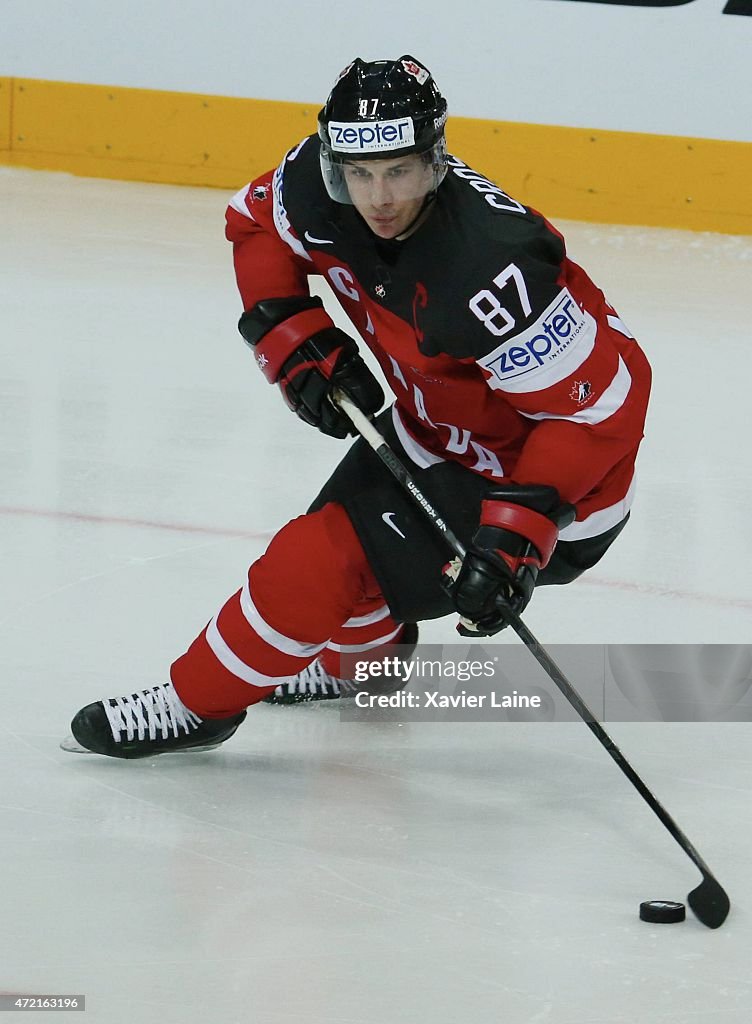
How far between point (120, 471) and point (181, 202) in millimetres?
2988

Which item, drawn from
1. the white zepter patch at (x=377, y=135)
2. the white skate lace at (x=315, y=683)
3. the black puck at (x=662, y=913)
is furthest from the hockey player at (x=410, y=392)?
the black puck at (x=662, y=913)

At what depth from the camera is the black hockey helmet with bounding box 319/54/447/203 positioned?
1956 mm

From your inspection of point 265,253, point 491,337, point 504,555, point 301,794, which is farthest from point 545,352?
point 301,794

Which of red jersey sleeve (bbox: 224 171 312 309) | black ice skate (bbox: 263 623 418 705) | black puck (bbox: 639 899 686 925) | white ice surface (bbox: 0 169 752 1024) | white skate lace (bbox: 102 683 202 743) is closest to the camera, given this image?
white ice surface (bbox: 0 169 752 1024)

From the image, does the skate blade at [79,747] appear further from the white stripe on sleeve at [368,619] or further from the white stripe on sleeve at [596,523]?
the white stripe on sleeve at [596,523]

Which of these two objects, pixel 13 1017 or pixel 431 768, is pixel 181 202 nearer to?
pixel 431 768

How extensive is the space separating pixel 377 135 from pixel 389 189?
0.22 ft

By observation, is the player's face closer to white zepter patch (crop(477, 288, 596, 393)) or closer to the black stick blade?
white zepter patch (crop(477, 288, 596, 393))

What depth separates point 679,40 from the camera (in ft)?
19.3

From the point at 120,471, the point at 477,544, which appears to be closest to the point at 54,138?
the point at 120,471

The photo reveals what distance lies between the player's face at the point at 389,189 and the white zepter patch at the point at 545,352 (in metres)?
0.21

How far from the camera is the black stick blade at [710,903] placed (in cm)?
184

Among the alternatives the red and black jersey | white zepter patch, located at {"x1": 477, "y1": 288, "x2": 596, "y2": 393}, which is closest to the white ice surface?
the red and black jersey

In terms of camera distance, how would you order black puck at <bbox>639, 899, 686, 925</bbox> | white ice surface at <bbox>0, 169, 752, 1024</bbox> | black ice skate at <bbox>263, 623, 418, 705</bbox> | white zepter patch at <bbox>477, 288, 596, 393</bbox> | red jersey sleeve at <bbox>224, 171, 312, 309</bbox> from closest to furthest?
1. white ice surface at <bbox>0, 169, 752, 1024</bbox>
2. black puck at <bbox>639, 899, 686, 925</bbox>
3. white zepter patch at <bbox>477, 288, 596, 393</bbox>
4. red jersey sleeve at <bbox>224, 171, 312, 309</bbox>
5. black ice skate at <bbox>263, 623, 418, 705</bbox>
